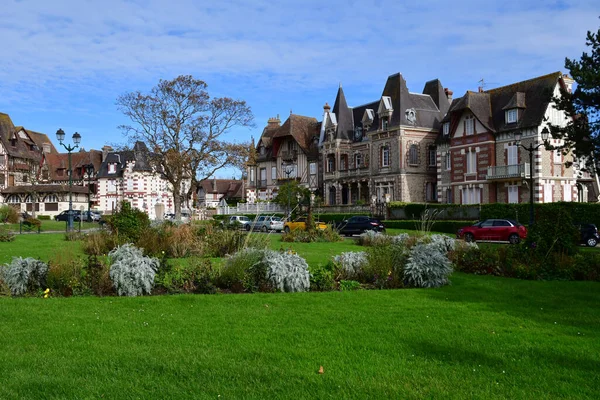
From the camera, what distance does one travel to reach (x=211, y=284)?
32.8 feet

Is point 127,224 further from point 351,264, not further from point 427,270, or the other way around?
point 427,270

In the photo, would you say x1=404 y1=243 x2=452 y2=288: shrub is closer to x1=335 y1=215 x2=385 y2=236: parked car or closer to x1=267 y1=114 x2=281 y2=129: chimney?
x1=335 y1=215 x2=385 y2=236: parked car

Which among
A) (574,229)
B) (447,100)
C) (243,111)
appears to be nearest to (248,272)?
(574,229)

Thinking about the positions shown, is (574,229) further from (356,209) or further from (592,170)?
(356,209)

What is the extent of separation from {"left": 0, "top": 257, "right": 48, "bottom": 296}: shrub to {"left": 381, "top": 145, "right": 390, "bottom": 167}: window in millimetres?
37915

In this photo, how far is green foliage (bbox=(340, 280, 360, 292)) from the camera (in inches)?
413

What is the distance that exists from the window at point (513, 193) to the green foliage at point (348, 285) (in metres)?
29.1

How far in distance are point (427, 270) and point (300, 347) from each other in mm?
5230

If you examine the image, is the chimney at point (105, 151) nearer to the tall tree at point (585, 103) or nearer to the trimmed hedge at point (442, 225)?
the trimmed hedge at point (442, 225)

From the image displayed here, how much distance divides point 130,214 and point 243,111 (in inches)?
992

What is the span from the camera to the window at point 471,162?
39.0 meters

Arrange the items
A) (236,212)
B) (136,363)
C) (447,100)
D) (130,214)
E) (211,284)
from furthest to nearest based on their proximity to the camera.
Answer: (236,212)
(447,100)
(130,214)
(211,284)
(136,363)

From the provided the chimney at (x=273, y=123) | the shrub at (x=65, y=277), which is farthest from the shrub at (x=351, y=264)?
the chimney at (x=273, y=123)

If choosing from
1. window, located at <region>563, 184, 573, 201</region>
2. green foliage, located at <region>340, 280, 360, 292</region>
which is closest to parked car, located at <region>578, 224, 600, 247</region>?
window, located at <region>563, 184, 573, 201</region>
